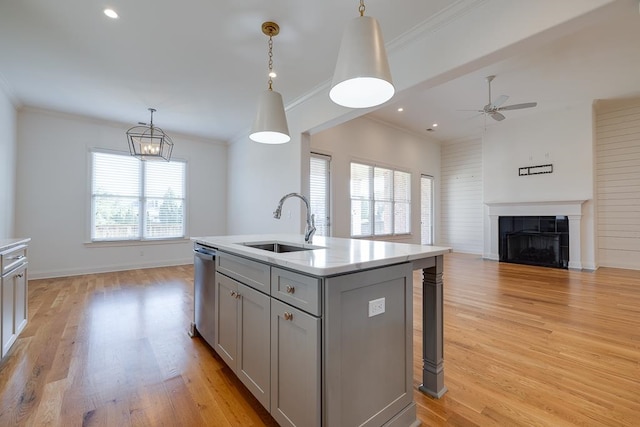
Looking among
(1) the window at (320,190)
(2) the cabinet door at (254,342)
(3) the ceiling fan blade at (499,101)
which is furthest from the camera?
(1) the window at (320,190)

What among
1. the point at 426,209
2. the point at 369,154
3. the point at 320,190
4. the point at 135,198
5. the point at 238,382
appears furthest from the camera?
the point at 426,209

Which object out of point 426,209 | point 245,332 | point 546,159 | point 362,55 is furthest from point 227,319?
point 426,209

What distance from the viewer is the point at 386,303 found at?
1468 mm

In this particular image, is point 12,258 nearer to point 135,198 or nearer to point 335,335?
point 335,335

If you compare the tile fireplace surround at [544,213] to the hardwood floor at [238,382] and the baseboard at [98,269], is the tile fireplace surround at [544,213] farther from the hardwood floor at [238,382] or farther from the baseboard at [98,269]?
the baseboard at [98,269]

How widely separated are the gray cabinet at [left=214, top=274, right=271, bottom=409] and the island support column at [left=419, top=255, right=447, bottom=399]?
1021 mm

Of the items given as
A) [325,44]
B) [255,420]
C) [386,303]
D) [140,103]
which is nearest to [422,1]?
[325,44]

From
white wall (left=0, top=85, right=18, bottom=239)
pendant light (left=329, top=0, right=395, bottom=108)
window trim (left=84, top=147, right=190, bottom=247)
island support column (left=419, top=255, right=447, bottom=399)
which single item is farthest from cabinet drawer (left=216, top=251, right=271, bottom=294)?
window trim (left=84, top=147, right=190, bottom=247)

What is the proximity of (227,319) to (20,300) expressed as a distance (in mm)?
2259

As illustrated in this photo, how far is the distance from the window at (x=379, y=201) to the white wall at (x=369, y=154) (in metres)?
0.18

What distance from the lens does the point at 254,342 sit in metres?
1.70

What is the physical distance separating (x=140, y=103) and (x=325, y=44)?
358 centimetres

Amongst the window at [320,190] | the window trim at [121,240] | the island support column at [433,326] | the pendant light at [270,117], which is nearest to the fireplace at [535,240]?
the window at [320,190]

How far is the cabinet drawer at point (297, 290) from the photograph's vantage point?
124cm
